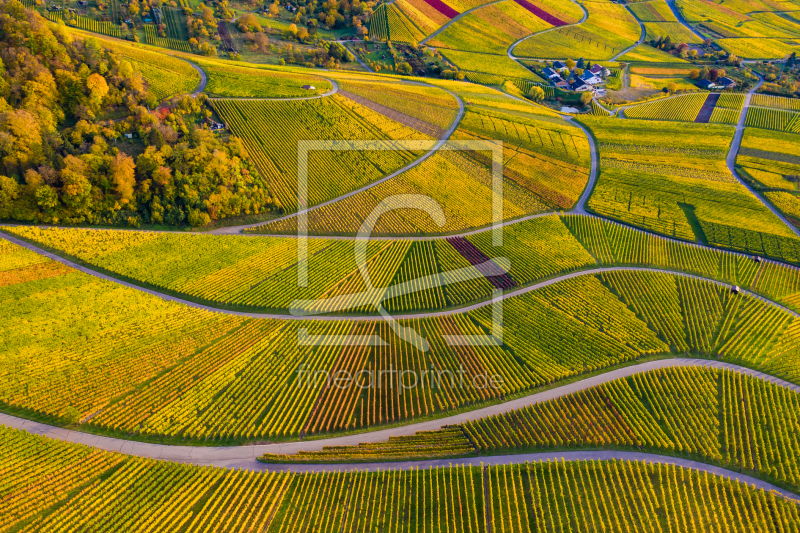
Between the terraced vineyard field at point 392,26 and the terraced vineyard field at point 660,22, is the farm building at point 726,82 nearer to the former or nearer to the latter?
the terraced vineyard field at point 660,22

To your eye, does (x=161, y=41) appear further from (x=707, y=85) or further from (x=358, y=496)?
(x=707, y=85)

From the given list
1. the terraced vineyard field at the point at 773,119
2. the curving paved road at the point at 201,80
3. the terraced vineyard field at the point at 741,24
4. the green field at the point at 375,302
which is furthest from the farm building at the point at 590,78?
the curving paved road at the point at 201,80

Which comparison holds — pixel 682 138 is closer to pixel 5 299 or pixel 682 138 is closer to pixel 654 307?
pixel 654 307

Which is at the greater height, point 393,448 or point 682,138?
point 682,138

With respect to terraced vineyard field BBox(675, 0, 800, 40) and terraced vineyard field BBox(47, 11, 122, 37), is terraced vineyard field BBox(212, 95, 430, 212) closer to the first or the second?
terraced vineyard field BBox(47, 11, 122, 37)

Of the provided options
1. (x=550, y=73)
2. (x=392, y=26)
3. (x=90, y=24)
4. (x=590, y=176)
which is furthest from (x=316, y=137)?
(x=550, y=73)

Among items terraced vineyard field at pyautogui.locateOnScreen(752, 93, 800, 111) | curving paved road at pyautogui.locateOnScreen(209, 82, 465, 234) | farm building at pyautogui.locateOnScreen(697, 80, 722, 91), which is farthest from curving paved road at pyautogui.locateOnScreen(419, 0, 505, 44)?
terraced vineyard field at pyautogui.locateOnScreen(752, 93, 800, 111)

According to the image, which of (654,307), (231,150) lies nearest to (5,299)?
(231,150)
